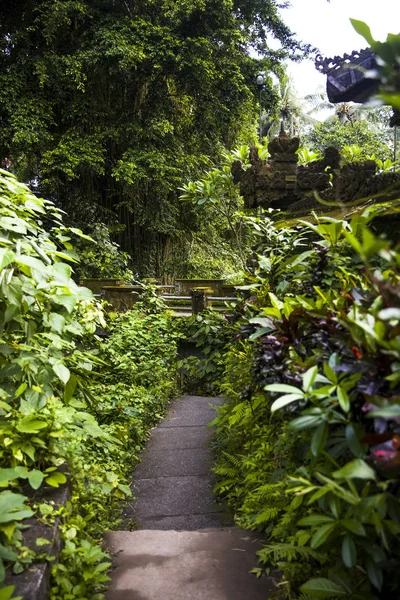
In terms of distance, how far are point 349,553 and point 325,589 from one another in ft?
0.79

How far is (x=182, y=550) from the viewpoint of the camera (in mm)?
2023

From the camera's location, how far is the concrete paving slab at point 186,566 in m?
1.75

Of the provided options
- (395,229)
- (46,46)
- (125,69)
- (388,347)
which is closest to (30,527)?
(388,347)

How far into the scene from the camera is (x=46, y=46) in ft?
35.4

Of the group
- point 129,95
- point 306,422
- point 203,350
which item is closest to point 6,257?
point 306,422

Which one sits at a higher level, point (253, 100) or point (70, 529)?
point (253, 100)

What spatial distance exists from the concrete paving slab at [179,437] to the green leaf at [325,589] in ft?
9.11

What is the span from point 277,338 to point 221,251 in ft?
39.0

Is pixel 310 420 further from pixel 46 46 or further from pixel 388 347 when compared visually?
pixel 46 46

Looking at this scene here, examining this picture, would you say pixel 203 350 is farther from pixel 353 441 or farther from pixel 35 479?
pixel 353 441

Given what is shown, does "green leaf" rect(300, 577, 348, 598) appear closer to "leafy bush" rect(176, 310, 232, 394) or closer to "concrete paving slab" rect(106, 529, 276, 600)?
"concrete paving slab" rect(106, 529, 276, 600)

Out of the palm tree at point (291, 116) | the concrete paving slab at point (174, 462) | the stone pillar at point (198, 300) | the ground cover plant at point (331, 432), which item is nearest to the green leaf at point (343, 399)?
the ground cover plant at point (331, 432)

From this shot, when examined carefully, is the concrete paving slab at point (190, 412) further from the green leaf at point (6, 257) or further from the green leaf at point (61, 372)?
the green leaf at point (6, 257)

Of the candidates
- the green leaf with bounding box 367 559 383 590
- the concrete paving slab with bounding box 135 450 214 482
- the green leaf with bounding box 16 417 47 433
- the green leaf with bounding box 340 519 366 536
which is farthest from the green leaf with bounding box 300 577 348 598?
the concrete paving slab with bounding box 135 450 214 482
